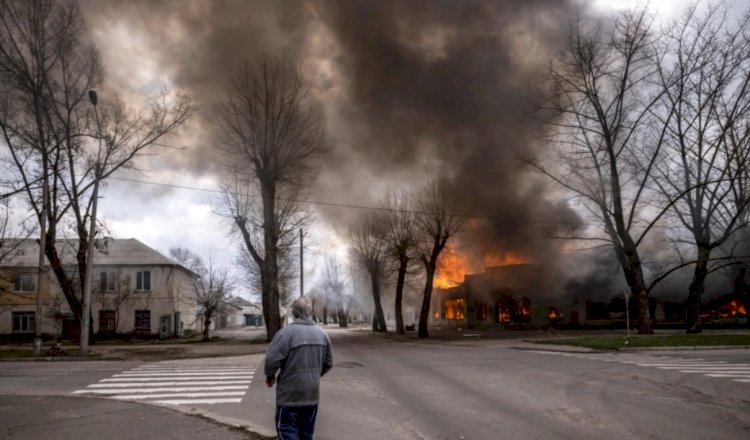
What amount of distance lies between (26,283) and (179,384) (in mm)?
33585

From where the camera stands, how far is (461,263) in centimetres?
4262

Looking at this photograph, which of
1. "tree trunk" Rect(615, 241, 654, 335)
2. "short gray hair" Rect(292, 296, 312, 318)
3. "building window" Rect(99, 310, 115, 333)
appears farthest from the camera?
"building window" Rect(99, 310, 115, 333)

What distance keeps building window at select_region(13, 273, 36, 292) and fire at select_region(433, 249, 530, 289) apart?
2929 centimetres

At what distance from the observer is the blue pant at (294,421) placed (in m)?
4.34

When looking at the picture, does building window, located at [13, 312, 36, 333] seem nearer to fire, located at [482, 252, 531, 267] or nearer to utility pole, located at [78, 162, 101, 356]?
utility pole, located at [78, 162, 101, 356]

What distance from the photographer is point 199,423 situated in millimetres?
6656

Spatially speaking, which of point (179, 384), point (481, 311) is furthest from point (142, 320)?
point (179, 384)

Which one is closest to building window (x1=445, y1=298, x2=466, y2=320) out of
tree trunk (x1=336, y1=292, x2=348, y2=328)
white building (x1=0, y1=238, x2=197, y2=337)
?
tree trunk (x1=336, y1=292, x2=348, y2=328)

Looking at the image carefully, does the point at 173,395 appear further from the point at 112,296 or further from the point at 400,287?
the point at 112,296

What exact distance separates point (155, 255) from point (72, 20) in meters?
20.4

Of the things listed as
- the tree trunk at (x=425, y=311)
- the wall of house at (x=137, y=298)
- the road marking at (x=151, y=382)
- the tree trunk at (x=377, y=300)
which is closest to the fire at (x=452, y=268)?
the tree trunk at (x=377, y=300)

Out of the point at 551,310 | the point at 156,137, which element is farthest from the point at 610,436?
the point at 551,310

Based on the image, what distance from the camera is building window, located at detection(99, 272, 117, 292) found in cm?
3792

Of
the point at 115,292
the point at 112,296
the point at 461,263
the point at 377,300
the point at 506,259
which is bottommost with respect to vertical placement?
the point at 377,300
